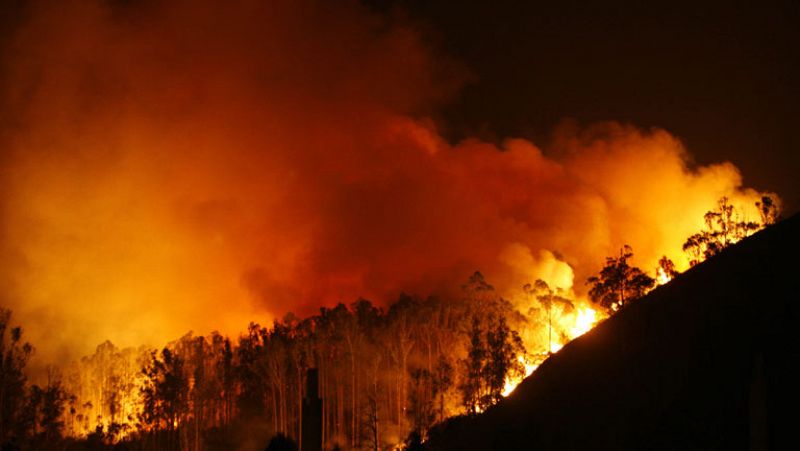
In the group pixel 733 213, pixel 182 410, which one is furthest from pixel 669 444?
pixel 733 213

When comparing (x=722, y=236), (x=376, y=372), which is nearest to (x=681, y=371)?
(x=376, y=372)

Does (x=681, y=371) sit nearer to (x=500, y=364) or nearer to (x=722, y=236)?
(x=500, y=364)

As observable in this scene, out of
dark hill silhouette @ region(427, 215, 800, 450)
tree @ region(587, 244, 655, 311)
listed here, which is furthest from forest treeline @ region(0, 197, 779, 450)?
dark hill silhouette @ region(427, 215, 800, 450)

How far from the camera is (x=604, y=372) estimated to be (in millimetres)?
36875

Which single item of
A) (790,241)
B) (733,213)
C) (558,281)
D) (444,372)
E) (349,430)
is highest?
(733,213)

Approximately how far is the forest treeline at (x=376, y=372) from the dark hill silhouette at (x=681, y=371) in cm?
1715

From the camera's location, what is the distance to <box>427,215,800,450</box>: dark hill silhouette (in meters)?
26.5

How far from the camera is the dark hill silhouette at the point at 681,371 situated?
1043 inches

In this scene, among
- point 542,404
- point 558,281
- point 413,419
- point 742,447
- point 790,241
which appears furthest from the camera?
point 558,281

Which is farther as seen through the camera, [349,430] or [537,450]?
[349,430]

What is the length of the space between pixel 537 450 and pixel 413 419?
34.4 m

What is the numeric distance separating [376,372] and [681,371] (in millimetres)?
44106

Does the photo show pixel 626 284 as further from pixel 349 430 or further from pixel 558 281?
pixel 349 430

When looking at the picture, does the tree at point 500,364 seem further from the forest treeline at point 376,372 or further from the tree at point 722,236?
the tree at point 722,236
